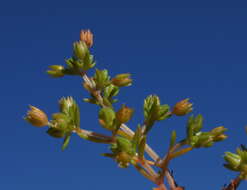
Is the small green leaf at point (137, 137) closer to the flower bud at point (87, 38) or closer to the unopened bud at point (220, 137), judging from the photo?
the unopened bud at point (220, 137)

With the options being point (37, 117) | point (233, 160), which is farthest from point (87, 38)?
point (233, 160)

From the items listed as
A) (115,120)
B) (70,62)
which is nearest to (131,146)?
(115,120)

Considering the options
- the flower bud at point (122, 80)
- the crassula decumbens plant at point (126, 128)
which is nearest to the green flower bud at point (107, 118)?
the crassula decumbens plant at point (126, 128)

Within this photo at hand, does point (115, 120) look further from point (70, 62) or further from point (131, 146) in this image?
point (70, 62)

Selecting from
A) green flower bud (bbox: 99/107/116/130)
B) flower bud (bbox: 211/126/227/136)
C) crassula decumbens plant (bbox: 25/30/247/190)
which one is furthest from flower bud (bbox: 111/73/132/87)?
flower bud (bbox: 211/126/227/136)

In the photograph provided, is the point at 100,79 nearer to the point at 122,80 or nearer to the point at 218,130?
the point at 122,80

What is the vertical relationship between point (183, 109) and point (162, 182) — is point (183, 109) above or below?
above

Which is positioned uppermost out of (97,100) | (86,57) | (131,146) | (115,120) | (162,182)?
(86,57)
